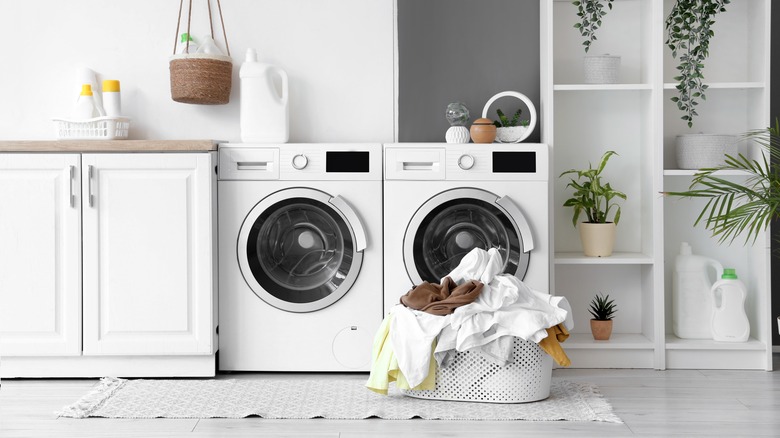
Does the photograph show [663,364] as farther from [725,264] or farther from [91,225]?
[91,225]

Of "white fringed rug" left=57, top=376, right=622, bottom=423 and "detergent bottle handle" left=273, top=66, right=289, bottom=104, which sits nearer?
"white fringed rug" left=57, top=376, right=622, bottom=423

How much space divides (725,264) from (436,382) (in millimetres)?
1546

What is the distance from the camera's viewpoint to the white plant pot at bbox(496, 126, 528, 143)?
3.31 m

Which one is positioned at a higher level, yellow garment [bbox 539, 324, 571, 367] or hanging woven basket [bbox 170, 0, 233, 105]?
hanging woven basket [bbox 170, 0, 233, 105]

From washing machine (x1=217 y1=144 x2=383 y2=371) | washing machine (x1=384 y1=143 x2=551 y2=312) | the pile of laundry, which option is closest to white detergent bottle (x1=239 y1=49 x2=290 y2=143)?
washing machine (x1=217 y1=144 x2=383 y2=371)

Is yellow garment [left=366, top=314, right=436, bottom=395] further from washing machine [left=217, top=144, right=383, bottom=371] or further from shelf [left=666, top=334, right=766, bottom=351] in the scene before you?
shelf [left=666, top=334, right=766, bottom=351]

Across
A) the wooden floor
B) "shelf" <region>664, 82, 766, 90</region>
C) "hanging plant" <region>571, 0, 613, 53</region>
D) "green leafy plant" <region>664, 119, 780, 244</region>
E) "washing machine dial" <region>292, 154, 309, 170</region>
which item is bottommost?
the wooden floor

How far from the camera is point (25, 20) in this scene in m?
3.58

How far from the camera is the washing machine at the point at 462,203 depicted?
314cm

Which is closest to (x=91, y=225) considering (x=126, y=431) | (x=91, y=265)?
(x=91, y=265)

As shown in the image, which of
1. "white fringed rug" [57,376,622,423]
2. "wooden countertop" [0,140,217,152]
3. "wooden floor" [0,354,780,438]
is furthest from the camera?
"wooden countertop" [0,140,217,152]

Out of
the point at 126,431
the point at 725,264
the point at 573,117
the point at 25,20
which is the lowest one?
the point at 126,431

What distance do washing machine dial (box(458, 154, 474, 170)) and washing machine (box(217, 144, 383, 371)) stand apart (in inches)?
12.5

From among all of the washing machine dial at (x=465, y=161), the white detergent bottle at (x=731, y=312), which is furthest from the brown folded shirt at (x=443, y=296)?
the white detergent bottle at (x=731, y=312)
